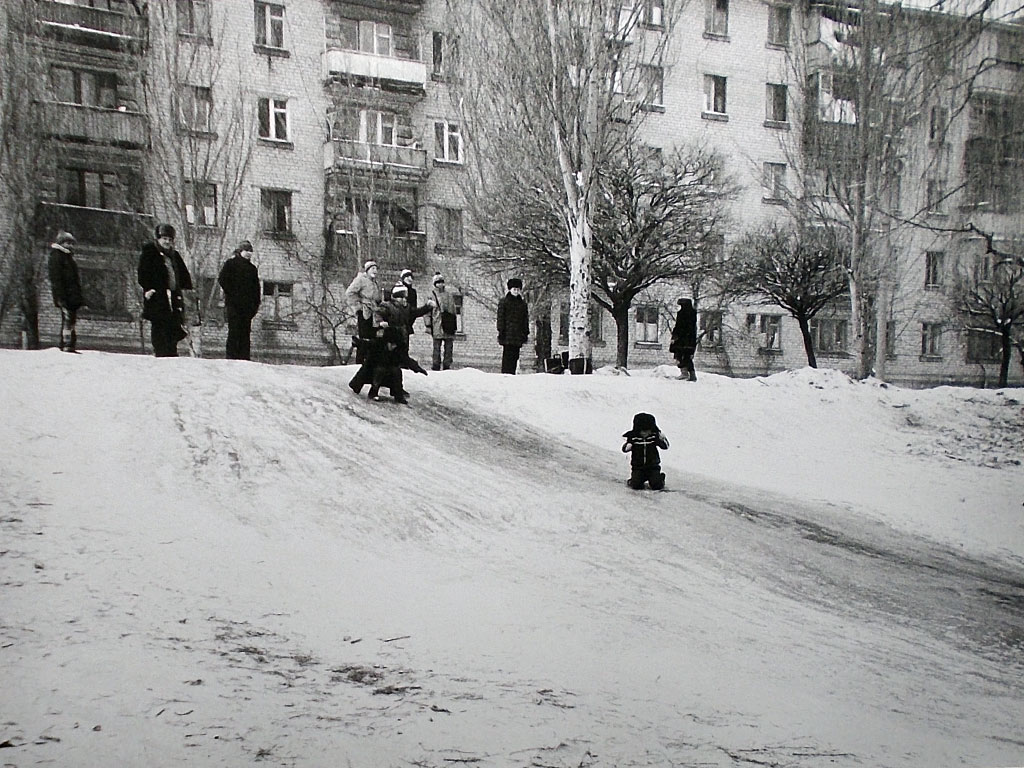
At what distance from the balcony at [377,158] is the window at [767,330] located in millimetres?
1213

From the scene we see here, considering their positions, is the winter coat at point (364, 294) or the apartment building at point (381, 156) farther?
the winter coat at point (364, 294)

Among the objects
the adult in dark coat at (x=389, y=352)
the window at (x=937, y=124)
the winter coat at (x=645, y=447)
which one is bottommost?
the winter coat at (x=645, y=447)

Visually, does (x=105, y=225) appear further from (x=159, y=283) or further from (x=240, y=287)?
(x=240, y=287)

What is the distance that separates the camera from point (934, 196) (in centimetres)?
319

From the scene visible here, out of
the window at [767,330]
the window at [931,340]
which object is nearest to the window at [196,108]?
the window at [767,330]

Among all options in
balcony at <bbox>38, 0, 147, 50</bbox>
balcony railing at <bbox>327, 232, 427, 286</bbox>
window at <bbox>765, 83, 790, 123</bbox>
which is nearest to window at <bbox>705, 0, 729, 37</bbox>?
window at <bbox>765, 83, 790, 123</bbox>

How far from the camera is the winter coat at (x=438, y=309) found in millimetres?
2654

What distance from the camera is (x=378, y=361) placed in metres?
2.58

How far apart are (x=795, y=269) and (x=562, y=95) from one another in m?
1.00

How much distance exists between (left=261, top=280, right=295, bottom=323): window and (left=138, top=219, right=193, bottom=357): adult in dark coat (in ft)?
A: 0.67

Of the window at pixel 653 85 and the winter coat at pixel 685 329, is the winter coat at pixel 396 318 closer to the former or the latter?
the winter coat at pixel 685 329

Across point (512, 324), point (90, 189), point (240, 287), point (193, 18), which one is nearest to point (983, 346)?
point (512, 324)

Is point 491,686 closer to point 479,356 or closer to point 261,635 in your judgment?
point 261,635

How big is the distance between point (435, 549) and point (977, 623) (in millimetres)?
1676
